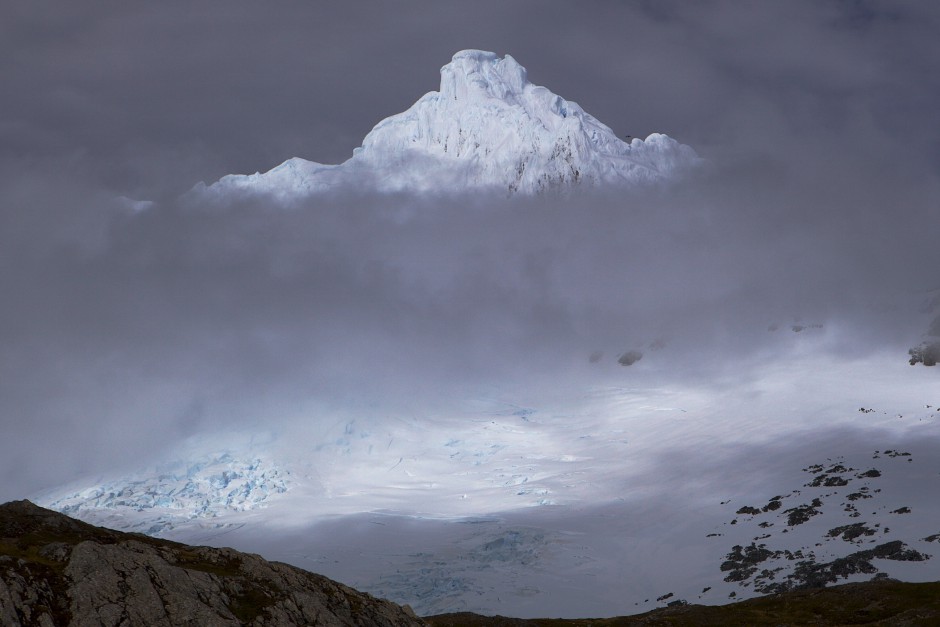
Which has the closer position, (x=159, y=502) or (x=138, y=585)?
(x=138, y=585)

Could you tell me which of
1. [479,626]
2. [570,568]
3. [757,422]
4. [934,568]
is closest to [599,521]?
[570,568]

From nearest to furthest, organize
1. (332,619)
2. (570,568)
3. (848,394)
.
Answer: (332,619) < (570,568) < (848,394)

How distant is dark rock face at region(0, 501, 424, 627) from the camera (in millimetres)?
42000

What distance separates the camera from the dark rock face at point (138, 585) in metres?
42.0

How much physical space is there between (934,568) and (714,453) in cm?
7509

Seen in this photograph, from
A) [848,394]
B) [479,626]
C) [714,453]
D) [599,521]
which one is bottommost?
[479,626]

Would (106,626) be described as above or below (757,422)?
below

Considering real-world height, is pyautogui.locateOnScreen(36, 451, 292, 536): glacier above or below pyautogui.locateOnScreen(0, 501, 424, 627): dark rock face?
above

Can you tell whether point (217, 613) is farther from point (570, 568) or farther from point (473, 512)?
point (473, 512)

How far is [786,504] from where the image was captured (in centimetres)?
14425

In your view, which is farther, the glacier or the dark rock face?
the glacier

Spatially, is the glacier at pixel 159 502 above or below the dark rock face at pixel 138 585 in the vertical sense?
above

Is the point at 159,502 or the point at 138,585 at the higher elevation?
the point at 159,502

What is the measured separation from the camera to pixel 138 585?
146 feet
